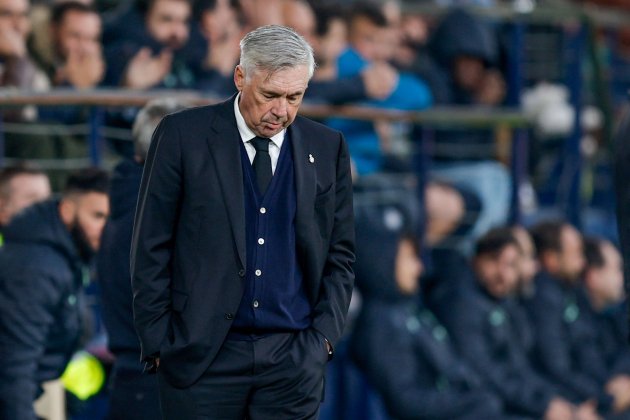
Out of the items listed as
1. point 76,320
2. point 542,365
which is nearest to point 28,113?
point 76,320

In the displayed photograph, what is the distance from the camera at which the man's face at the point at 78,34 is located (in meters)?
7.57

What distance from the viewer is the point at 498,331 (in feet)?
29.0

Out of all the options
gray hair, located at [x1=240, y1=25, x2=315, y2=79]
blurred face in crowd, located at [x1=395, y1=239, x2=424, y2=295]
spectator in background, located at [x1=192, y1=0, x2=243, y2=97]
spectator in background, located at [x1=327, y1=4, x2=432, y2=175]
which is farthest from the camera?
spectator in background, located at [x1=327, y1=4, x2=432, y2=175]

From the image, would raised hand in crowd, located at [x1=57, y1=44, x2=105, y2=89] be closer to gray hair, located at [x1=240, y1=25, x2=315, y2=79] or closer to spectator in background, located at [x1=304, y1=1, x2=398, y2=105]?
spectator in background, located at [x1=304, y1=1, x2=398, y2=105]

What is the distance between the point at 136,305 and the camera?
15.1 ft

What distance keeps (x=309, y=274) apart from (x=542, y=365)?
4.98 meters

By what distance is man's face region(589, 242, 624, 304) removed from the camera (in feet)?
33.5

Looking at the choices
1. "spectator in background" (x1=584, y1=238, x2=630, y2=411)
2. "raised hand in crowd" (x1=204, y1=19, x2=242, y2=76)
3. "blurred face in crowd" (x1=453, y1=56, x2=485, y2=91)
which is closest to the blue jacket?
"blurred face in crowd" (x1=453, y1=56, x2=485, y2=91)

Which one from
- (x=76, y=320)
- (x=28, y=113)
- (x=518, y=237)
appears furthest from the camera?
(x=518, y=237)

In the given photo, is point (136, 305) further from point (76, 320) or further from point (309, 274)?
point (76, 320)

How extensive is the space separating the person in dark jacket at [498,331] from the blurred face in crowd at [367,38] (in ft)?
4.74

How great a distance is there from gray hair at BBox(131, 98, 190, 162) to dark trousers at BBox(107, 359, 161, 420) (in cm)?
84

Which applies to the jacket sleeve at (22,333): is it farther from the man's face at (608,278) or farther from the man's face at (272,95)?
the man's face at (608,278)

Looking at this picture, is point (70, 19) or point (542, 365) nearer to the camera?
point (70, 19)
